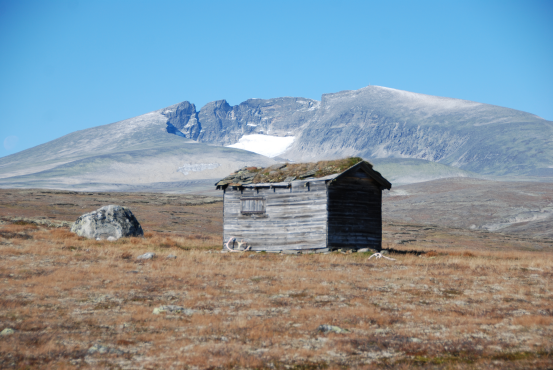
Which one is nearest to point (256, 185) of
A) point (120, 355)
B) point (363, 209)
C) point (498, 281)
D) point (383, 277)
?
point (363, 209)

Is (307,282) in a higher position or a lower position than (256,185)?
lower

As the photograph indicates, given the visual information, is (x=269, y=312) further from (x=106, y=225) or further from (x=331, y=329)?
(x=106, y=225)

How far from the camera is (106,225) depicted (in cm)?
3206

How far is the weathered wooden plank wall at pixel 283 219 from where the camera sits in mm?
27000

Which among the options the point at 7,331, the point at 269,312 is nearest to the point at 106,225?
the point at 269,312

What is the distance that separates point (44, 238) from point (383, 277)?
20145 mm

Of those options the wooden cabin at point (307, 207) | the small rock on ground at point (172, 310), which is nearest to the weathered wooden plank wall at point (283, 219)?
the wooden cabin at point (307, 207)

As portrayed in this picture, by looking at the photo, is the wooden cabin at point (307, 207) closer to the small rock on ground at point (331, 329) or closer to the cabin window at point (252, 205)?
the cabin window at point (252, 205)

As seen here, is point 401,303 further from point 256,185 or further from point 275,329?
point 256,185

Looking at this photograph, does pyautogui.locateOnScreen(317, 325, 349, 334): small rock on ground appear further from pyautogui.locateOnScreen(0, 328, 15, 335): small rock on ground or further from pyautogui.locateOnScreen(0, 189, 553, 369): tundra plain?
pyautogui.locateOnScreen(0, 328, 15, 335): small rock on ground

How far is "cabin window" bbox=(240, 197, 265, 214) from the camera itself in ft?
95.3

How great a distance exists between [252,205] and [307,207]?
351 cm

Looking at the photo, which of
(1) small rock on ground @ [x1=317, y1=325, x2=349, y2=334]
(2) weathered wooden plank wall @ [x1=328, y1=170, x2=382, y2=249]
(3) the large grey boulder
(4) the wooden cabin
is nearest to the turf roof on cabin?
(4) the wooden cabin

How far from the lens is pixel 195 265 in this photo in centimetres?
2120
